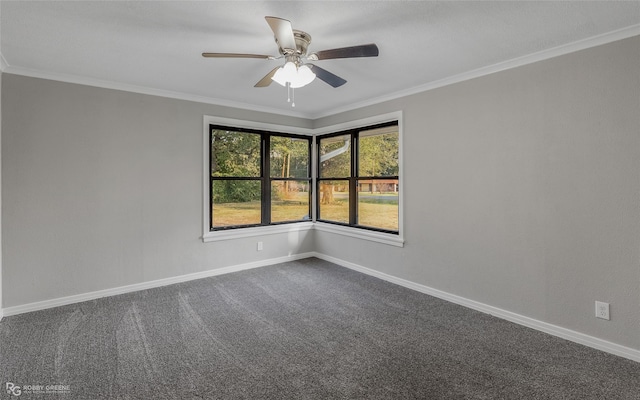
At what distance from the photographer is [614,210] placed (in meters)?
2.43

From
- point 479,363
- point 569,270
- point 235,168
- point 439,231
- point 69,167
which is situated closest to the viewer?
point 479,363

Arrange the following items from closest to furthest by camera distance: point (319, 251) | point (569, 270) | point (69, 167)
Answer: point (569, 270), point (69, 167), point (319, 251)

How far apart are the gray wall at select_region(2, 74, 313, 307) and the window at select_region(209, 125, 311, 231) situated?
31cm

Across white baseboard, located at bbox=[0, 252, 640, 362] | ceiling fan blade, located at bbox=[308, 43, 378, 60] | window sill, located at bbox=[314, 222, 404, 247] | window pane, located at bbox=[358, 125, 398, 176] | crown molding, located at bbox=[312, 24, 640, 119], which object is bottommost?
white baseboard, located at bbox=[0, 252, 640, 362]

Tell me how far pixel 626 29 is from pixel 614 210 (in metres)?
1.34

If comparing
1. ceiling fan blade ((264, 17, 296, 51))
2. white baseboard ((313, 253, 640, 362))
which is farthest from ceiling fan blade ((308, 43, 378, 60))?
white baseboard ((313, 253, 640, 362))

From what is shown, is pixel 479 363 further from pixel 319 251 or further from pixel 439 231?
pixel 319 251

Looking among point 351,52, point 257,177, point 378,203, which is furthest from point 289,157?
point 351,52

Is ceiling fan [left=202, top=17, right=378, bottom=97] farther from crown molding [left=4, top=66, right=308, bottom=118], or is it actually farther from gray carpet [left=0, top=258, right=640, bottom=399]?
gray carpet [left=0, top=258, right=640, bottom=399]

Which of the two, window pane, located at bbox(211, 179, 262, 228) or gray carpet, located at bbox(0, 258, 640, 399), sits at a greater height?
window pane, located at bbox(211, 179, 262, 228)

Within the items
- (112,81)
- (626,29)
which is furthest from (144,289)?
(626,29)

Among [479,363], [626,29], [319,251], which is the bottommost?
[479,363]

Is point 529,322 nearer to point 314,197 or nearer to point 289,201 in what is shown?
point 314,197

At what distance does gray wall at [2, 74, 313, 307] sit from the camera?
315cm
